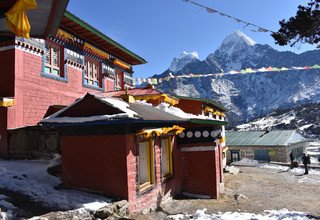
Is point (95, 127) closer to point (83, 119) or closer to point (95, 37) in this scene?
point (83, 119)

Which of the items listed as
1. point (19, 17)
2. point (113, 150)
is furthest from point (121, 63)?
point (19, 17)

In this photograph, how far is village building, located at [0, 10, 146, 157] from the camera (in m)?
14.1

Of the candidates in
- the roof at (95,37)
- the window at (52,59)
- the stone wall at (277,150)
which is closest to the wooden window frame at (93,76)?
the roof at (95,37)

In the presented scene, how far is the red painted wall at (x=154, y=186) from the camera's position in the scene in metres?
9.96

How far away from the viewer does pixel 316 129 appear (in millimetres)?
95062

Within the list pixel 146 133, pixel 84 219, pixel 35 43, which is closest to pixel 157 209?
pixel 146 133

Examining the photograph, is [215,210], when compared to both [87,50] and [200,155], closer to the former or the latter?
[200,155]

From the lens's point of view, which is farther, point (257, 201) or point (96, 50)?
point (96, 50)

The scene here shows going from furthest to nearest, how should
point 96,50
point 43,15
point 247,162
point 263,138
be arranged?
point 263,138, point 247,162, point 96,50, point 43,15

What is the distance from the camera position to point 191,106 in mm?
24109

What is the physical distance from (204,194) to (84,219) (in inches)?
304

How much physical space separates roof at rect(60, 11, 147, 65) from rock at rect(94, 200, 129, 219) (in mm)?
10938

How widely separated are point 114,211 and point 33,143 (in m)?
7.40

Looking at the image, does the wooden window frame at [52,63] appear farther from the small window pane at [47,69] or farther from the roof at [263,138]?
the roof at [263,138]
